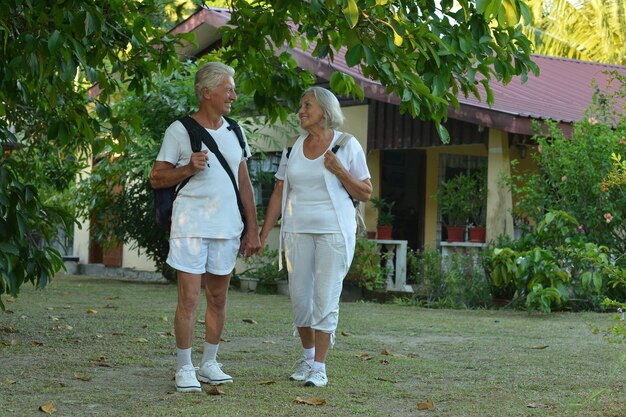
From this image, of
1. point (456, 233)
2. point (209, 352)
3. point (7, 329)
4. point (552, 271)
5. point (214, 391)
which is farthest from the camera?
point (456, 233)

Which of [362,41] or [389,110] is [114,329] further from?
[389,110]

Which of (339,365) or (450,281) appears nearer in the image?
(339,365)

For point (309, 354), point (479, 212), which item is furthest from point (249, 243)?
point (479, 212)

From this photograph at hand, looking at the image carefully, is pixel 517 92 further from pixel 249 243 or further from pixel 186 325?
pixel 186 325

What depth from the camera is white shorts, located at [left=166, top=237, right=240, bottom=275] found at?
5.96m

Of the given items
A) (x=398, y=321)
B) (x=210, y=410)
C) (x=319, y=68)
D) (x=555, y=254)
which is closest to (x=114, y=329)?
(x=398, y=321)

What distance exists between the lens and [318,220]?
20.5 feet

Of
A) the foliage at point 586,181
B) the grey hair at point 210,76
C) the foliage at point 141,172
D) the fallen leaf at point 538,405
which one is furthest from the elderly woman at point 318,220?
the foliage at point 141,172

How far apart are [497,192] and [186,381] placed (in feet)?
29.4

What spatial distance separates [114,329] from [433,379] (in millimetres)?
3681

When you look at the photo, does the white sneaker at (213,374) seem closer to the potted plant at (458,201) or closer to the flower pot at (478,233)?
the flower pot at (478,233)

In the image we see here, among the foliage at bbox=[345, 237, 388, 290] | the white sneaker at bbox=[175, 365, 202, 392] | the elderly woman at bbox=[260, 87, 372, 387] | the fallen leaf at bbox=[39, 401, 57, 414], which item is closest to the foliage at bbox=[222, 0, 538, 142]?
the elderly woman at bbox=[260, 87, 372, 387]

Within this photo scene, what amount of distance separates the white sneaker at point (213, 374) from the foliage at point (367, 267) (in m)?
8.05

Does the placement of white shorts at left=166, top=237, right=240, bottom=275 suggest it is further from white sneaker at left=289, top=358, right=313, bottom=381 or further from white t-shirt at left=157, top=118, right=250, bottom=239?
white sneaker at left=289, top=358, right=313, bottom=381
